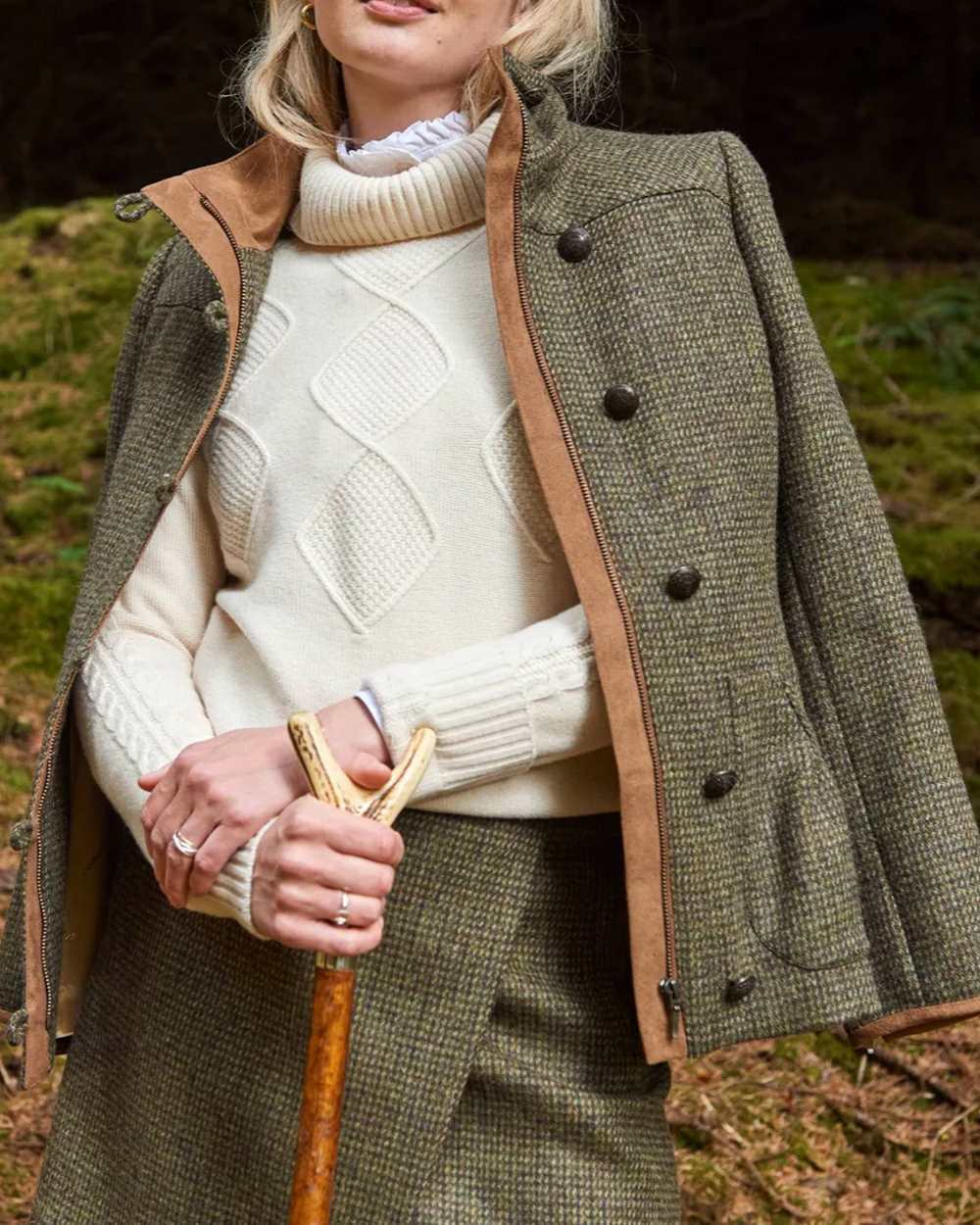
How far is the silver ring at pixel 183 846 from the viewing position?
5.28ft

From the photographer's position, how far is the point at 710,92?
27.7 ft

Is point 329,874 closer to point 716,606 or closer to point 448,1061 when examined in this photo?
point 448,1061

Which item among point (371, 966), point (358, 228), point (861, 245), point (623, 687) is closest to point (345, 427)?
point (358, 228)

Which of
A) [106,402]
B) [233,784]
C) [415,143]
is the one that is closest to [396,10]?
[415,143]

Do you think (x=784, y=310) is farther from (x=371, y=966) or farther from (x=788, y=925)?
(x=371, y=966)

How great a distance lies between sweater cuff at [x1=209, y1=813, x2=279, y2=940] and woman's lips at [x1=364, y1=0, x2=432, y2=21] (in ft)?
2.79

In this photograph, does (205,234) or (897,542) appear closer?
(205,234)

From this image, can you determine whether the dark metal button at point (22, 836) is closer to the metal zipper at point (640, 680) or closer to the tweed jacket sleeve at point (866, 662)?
the metal zipper at point (640, 680)

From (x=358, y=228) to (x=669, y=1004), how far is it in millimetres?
899

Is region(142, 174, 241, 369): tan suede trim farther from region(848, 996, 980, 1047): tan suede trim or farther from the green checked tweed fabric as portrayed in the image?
region(848, 996, 980, 1047): tan suede trim

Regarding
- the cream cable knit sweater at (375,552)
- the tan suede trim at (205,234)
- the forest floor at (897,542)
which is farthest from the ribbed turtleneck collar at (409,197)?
the forest floor at (897,542)

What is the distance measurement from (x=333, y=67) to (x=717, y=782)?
996 mm

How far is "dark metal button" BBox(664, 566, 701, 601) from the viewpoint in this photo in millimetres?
1626

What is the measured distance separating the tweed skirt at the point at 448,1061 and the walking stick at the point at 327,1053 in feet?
0.46
